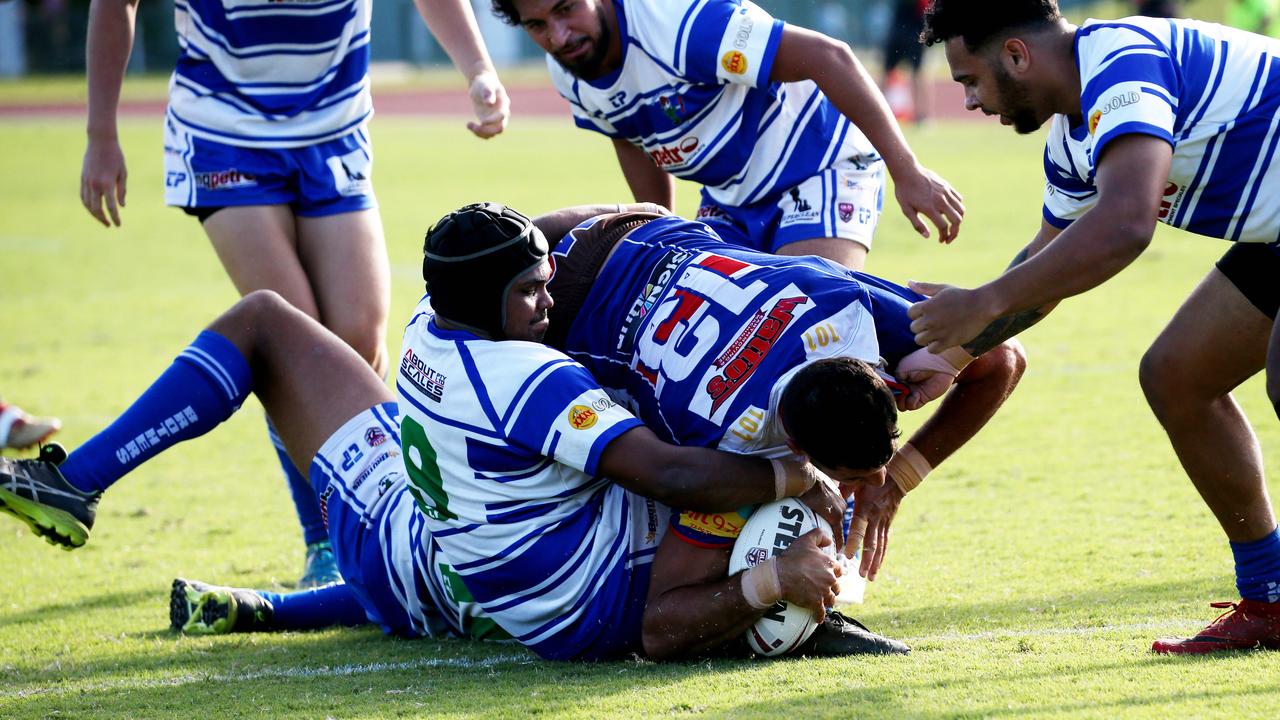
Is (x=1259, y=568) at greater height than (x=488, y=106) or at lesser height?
lesser

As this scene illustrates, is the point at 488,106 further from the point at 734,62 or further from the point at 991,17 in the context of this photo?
the point at 991,17

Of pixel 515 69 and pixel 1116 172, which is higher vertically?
pixel 1116 172

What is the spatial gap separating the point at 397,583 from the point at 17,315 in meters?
7.57

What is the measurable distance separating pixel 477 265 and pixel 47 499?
143cm

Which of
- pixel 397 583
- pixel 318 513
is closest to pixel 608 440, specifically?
pixel 397 583

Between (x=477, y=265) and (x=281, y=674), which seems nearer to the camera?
(x=477, y=265)

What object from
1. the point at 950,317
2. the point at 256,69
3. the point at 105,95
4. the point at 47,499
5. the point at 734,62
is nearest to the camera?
the point at 950,317

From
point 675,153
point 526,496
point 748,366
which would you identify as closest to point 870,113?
point 675,153

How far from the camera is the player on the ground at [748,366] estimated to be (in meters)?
3.30

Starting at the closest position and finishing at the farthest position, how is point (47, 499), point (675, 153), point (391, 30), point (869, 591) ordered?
1. point (47, 499)
2. point (869, 591)
3. point (675, 153)
4. point (391, 30)

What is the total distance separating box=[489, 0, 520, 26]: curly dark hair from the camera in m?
4.52

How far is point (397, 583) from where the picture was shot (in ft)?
13.0

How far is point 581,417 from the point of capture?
3.39 meters

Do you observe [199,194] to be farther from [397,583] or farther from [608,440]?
[608,440]
